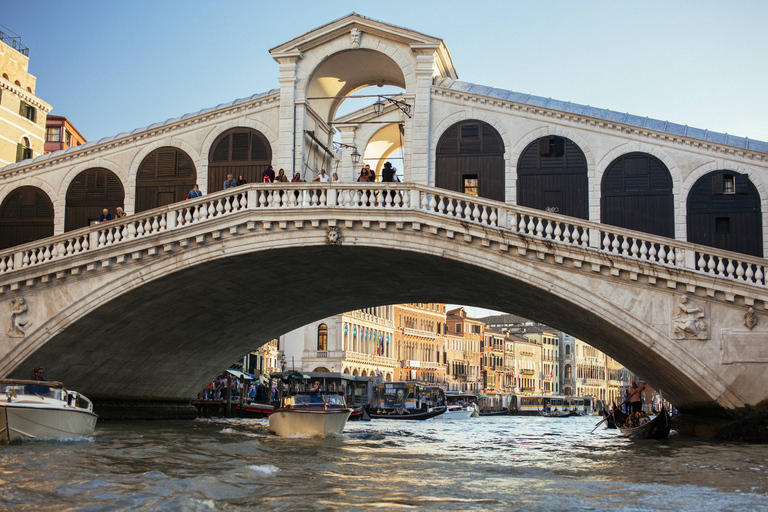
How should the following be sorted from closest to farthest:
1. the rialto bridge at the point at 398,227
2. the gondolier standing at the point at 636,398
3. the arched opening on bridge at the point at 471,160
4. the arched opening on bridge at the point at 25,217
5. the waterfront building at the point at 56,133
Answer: the rialto bridge at the point at 398,227 < the arched opening on bridge at the point at 471,160 < the gondolier standing at the point at 636,398 < the arched opening on bridge at the point at 25,217 < the waterfront building at the point at 56,133

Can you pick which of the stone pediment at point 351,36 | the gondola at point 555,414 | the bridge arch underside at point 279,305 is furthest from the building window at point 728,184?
the gondola at point 555,414

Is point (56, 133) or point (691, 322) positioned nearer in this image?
point (691, 322)

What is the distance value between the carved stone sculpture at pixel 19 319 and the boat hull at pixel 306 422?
6.66 metres

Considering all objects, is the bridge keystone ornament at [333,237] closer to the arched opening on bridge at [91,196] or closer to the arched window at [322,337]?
the arched opening on bridge at [91,196]

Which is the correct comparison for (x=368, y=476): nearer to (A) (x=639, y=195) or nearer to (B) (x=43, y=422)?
(B) (x=43, y=422)

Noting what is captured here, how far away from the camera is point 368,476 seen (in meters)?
13.2

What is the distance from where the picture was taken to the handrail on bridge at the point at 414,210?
59.0 ft

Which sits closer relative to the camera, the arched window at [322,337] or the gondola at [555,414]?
the arched window at [322,337]

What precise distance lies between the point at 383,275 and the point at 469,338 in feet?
225

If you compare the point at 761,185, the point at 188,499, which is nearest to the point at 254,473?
the point at 188,499

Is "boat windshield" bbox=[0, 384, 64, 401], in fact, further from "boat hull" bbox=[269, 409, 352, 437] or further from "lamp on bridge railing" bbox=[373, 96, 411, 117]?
"lamp on bridge railing" bbox=[373, 96, 411, 117]

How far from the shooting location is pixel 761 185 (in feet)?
67.7

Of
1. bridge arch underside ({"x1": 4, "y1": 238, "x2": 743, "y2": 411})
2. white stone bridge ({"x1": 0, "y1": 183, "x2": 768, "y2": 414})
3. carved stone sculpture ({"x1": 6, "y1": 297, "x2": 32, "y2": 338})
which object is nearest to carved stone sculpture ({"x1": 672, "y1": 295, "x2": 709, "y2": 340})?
white stone bridge ({"x1": 0, "y1": 183, "x2": 768, "y2": 414})

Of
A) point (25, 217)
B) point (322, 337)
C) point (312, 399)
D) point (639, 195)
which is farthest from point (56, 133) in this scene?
point (639, 195)
